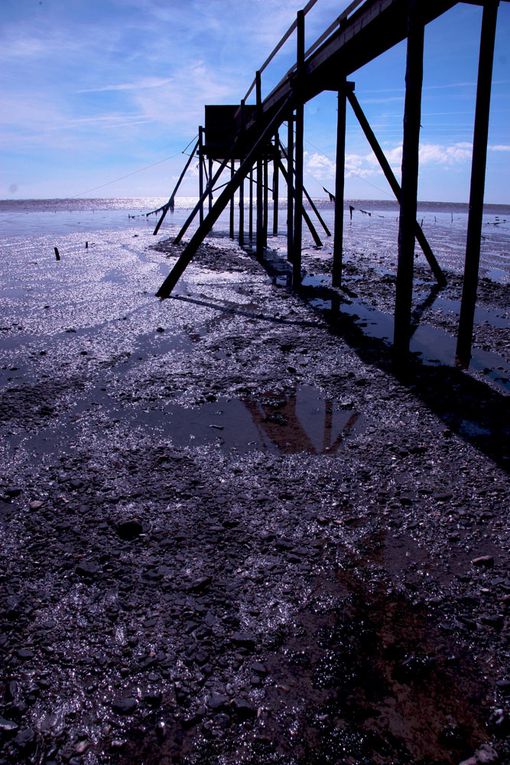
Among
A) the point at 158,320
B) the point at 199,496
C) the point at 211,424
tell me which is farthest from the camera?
the point at 158,320

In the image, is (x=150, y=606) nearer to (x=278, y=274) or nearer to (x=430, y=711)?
(x=430, y=711)

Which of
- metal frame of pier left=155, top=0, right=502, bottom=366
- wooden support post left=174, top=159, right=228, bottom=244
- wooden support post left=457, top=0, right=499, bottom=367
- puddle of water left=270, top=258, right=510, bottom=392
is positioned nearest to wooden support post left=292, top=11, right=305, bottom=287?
metal frame of pier left=155, top=0, right=502, bottom=366

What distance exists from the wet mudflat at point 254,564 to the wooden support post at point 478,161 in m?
0.78

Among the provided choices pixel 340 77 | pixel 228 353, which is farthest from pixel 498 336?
pixel 340 77

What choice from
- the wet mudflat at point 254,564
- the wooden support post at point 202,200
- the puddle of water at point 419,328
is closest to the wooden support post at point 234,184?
the puddle of water at point 419,328

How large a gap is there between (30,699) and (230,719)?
0.86 m

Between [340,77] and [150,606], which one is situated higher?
[340,77]

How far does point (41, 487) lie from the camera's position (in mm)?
3963

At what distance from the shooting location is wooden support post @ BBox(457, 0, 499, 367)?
5383 mm

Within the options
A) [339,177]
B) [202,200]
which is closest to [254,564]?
[339,177]

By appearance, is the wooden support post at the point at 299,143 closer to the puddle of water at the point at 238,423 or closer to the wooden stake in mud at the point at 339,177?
the wooden stake in mud at the point at 339,177

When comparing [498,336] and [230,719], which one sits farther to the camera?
[498,336]

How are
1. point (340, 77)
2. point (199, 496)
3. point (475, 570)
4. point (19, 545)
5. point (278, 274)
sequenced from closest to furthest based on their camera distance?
point (475, 570) → point (19, 545) → point (199, 496) → point (340, 77) → point (278, 274)

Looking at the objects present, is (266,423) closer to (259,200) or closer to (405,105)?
(405,105)
